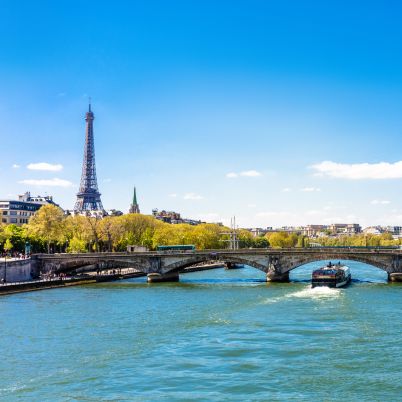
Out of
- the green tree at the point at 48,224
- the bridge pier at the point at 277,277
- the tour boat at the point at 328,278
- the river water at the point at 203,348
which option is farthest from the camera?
the green tree at the point at 48,224

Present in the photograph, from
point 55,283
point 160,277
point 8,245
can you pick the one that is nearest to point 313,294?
point 160,277

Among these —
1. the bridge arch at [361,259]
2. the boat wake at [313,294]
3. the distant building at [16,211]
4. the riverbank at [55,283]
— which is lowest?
the boat wake at [313,294]

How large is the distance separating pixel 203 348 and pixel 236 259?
39.4m

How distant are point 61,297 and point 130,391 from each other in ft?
101

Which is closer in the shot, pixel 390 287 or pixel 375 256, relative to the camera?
pixel 390 287

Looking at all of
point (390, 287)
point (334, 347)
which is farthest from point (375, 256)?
point (334, 347)

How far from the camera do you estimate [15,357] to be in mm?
28672

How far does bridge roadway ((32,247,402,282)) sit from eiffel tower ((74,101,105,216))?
7961cm

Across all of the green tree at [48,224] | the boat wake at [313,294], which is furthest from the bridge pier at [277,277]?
the green tree at [48,224]

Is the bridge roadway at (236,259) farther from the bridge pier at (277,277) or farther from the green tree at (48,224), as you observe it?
the green tree at (48,224)

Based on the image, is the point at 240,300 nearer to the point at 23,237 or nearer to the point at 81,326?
the point at 81,326

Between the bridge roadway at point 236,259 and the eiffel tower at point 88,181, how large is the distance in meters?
79.6

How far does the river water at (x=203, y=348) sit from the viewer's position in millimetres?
23266

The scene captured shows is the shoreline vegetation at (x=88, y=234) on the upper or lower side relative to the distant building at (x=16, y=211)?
lower
